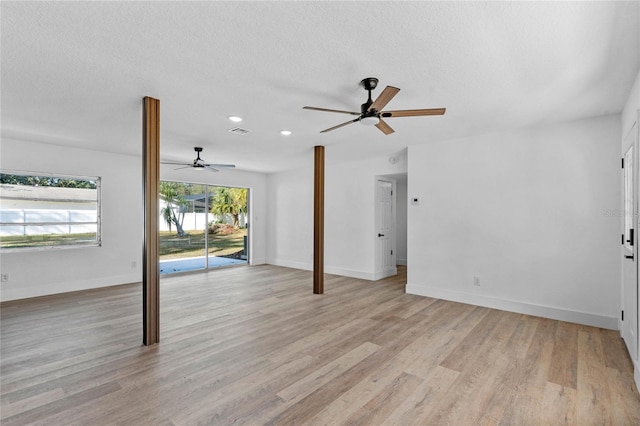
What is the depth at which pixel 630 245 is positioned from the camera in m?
3.10

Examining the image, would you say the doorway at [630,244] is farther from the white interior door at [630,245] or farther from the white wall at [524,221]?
the white wall at [524,221]

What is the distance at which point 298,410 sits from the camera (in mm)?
2158

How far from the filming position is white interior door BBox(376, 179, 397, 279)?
6623mm

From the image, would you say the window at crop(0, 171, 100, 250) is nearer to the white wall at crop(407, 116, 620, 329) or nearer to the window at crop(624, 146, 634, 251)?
the white wall at crop(407, 116, 620, 329)

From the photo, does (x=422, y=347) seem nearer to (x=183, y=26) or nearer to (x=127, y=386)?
Answer: (x=127, y=386)

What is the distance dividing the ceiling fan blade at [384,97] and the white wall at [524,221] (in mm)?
2647

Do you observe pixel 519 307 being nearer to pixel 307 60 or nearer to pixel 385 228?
pixel 385 228

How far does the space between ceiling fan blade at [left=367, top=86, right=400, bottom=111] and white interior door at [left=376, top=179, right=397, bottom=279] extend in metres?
3.81

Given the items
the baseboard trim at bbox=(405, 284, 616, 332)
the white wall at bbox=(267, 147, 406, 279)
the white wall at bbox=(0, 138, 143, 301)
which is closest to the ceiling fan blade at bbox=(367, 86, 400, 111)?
the white wall at bbox=(267, 147, 406, 279)

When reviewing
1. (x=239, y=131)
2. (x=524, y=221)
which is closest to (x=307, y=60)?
(x=239, y=131)

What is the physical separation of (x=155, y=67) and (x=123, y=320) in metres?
3.16

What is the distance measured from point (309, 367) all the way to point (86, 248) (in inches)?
206

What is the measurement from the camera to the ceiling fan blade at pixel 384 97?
98.1 inches

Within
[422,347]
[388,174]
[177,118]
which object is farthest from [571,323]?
[177,118]
